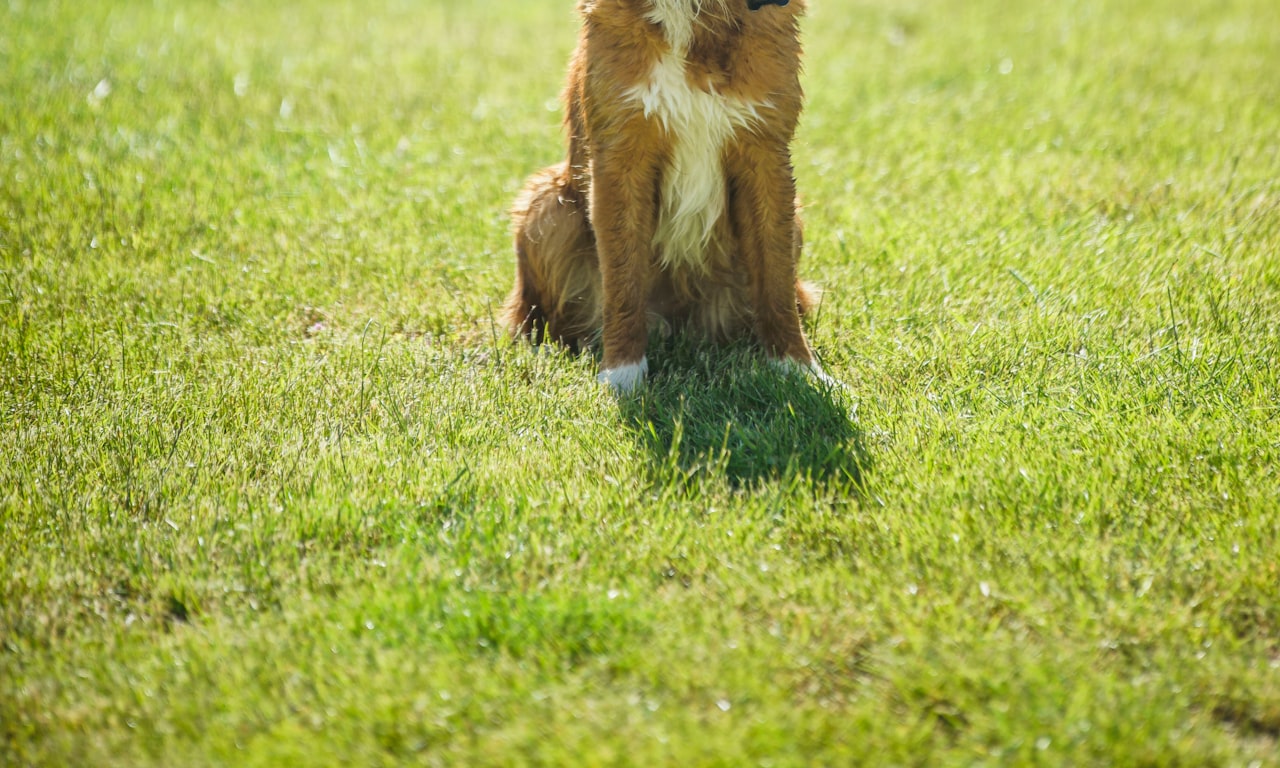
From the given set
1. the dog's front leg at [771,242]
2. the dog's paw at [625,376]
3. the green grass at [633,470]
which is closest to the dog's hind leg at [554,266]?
the green grass at [633,470]

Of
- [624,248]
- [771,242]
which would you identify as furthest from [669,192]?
[771,242]

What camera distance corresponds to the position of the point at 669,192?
3469mm

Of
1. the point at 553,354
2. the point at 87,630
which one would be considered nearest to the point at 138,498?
the point at 87,630

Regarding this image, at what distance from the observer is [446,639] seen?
2.40 metres

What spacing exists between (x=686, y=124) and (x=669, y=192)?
24 centimetres

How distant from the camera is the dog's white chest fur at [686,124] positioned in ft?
10.7

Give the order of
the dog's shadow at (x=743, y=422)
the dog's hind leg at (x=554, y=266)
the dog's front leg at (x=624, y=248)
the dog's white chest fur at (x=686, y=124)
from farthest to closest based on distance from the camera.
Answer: the dog's hind leg at (x=554, y=266) → the dog's front leg at (x=624, y=248) → the dog's white chest fur at (x=686, y=124) → the dog's shadow at (x=743, y=422)

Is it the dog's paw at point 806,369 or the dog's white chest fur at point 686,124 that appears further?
the dog's paw at point 806,369

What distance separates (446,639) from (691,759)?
610 mm

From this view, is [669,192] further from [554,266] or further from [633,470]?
[633,470]

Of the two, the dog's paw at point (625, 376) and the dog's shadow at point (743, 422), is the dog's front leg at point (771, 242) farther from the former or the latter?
the dog's paw at point (625, 376)

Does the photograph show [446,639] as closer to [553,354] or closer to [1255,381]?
[553,354]

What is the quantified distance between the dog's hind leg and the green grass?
20 cm

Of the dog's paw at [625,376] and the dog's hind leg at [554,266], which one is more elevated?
the dog's hind leg at [554,266]
